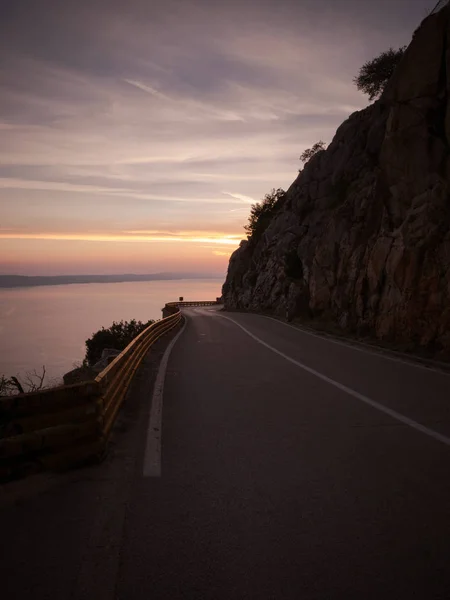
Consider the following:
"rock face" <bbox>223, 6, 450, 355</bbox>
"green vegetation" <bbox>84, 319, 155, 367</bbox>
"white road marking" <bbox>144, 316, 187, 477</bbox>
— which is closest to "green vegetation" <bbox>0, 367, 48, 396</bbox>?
"white road marking" <bbox>144, 316, 187, 477</bbox>

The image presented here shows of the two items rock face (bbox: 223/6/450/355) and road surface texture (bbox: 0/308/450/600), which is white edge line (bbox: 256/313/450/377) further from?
road surface texture (bbox: 0/308/450/600)

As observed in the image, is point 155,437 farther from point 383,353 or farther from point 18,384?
point 383,353

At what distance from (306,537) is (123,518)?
1544 millimetres

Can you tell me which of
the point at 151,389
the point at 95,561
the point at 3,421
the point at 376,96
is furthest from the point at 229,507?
the point at 376,96

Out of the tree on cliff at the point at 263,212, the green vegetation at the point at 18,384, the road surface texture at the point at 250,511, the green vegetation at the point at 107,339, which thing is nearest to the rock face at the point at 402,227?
the road surface texture at the point at 250,511

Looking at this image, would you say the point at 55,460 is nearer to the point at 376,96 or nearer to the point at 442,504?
the point at 442,504

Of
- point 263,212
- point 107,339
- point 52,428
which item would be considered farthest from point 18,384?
point 263,212

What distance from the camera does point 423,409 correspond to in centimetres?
788

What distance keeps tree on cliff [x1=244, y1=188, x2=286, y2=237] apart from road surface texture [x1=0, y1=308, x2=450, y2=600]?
59.3 metres

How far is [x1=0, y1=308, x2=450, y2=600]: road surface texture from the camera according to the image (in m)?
3.18

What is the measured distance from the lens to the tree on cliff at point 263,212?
6631 cm

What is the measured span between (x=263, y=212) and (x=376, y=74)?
1276 inches

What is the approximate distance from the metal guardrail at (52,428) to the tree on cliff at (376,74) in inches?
1548

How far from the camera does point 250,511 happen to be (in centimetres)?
420
